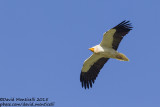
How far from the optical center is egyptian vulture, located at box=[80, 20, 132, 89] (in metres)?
14.8

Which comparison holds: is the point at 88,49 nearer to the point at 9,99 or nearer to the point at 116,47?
the point at 116,47

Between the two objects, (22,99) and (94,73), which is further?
(94,73)

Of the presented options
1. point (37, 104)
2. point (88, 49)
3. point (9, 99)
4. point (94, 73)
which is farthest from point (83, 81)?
point (9, 99)

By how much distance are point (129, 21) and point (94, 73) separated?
346 cm

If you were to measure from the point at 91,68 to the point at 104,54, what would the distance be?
1451 mm

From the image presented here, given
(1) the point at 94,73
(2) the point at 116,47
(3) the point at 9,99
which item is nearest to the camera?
(3) the point at 9,99

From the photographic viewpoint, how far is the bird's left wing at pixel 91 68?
16141 mm

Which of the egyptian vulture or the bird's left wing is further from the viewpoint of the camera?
the bird's left wing

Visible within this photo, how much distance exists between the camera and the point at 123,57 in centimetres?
1496

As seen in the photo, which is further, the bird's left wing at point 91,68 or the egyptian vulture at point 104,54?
the bird's left wing at point 91,68

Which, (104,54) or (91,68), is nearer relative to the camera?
(104,54)

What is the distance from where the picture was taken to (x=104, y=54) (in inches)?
606

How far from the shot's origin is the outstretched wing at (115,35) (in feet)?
48.4

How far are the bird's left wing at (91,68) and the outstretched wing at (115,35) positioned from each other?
3.13 feet
